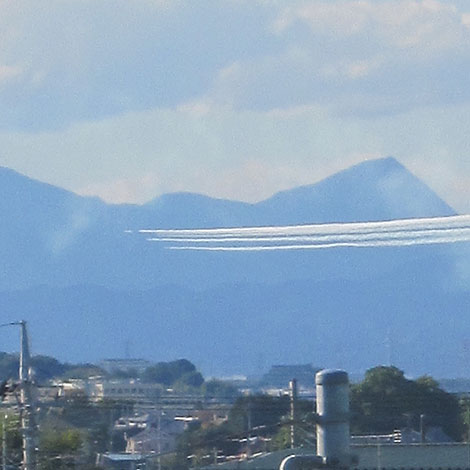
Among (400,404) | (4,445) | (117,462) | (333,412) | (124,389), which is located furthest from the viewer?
(124,389)

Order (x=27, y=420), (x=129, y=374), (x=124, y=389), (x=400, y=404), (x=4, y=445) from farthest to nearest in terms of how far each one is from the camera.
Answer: (x=129, y=374), (x=124, y=389), (x=400, y=404), (x=4, y=445), (x=27, y=420)

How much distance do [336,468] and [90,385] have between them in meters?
67.0

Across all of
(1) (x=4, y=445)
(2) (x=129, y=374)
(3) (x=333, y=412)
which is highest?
(2) (x=129, y=374)

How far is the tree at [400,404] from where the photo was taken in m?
70.3

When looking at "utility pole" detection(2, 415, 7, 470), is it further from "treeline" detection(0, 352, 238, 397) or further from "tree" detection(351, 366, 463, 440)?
"treeline" detection(0, 352, 238, 397)

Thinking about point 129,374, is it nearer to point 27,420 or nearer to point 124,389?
point 124,389

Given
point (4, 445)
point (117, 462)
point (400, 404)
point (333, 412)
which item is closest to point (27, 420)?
point (4, 445)

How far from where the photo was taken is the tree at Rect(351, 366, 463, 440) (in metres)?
70.3

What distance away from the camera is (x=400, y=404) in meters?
73.7

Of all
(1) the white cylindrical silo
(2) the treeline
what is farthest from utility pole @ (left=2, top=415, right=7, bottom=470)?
(2) the treeline

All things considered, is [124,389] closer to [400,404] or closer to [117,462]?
[400,404]

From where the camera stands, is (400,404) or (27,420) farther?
(400,404)

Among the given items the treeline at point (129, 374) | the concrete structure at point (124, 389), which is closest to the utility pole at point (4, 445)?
the concrete structure at point (124, 389)

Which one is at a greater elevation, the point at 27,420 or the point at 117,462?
the point at 27,420
